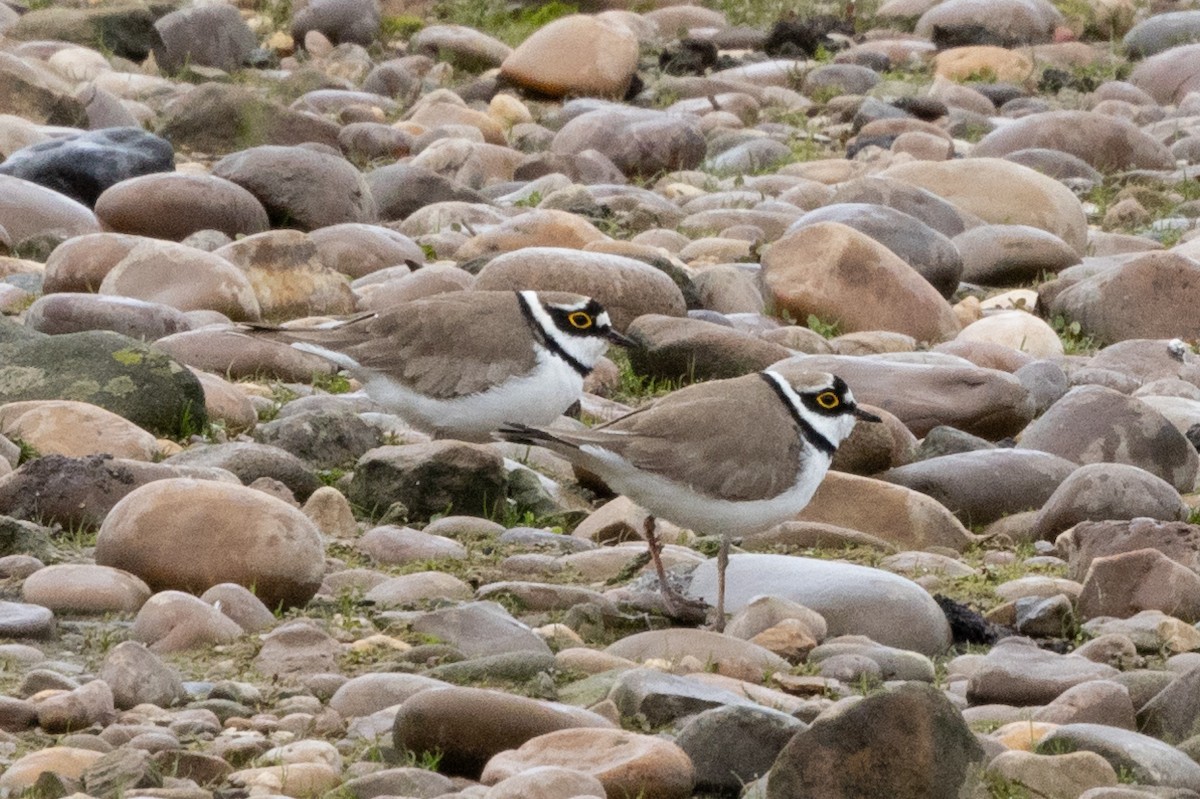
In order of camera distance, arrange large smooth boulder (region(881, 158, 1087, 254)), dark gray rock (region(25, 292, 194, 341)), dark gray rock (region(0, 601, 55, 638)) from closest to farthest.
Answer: dark gray rock (region(0, 601, 55, 638)), dark gray rock (region(25, 292, 194, 341)), large smooth boulder (region(881, 158, 1087, 254))

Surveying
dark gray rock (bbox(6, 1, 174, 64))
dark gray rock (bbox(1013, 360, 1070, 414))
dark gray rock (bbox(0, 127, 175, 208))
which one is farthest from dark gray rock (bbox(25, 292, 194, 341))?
dark gray rock (bbox(6, 1, 174, 64))

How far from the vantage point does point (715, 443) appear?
6137 mm

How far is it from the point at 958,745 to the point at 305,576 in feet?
8.10

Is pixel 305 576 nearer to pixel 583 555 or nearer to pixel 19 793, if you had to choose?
pixel 583 555

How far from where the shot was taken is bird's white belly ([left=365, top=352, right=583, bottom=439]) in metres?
7.52

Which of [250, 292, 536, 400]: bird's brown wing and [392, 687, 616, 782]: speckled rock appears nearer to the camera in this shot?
[392, 687, 616, 782]: speckled rock

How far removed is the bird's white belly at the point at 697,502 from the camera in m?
6.09

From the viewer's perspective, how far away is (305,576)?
5930mm

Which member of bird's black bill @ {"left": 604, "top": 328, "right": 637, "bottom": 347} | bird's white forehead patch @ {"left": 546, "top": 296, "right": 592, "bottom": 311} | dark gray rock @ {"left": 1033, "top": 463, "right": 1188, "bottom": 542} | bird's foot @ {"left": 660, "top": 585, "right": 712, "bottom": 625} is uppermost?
bird's white forehead patch @ {"left": 546, "top": 296, "right": 592, "bottom": 311}

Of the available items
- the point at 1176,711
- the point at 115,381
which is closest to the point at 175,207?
the point at 115,381

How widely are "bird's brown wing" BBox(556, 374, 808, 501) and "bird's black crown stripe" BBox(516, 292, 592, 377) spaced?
133 cm

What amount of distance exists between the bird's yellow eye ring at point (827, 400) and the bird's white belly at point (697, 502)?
213 millimetres

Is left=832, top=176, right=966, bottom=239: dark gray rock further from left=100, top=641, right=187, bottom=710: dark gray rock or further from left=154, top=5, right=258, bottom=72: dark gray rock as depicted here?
left=100, top=641, right=187, bottom=710: dark gray rock

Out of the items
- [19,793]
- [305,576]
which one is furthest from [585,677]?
[19,793]
